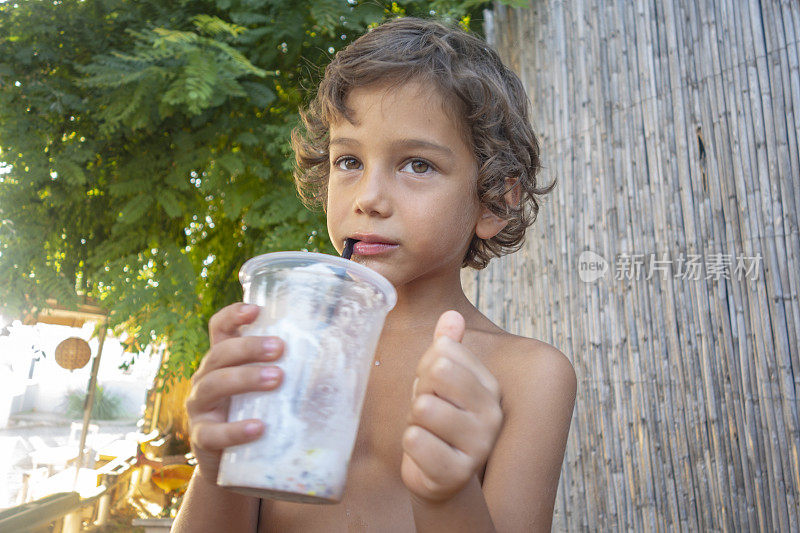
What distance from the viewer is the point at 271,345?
27.1 inches

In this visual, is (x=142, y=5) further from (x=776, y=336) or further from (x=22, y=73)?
(x=776, y=336)

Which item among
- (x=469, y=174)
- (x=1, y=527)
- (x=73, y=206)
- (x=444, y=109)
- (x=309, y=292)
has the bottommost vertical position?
(x=1, y=527)

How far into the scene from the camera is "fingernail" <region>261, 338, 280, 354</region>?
69 cm

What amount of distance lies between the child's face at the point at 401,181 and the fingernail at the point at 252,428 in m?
0.43

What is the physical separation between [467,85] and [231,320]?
70 centimetres

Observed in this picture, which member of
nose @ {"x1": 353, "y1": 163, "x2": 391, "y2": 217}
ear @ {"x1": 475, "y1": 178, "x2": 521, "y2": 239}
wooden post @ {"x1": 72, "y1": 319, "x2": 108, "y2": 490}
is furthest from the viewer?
wooden post @ {"x1": 72, "y1": 319, "x2": 108, "y2": 490}

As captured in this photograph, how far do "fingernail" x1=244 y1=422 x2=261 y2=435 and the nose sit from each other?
458 mm

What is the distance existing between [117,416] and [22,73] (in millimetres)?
11258

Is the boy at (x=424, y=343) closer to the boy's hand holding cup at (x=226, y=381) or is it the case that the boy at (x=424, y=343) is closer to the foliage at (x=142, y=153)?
the boy's hand holding cup at (x=226, y=381)

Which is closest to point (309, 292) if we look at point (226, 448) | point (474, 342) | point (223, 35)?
point (226, 448)

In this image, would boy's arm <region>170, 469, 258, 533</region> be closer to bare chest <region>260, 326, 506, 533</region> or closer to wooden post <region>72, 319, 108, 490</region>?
bare chest <region>260, 326, 506, 533</region>

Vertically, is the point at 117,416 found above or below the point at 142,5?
below

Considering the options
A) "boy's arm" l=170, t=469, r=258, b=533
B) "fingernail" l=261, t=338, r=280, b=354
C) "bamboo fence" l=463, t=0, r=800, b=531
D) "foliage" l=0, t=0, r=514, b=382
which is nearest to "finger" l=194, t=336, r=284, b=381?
"fingernail" l=261, t=338, r=280, b=354

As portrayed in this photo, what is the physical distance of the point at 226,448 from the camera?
0.70 metres
